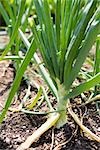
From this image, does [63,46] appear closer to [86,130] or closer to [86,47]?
[86,47]

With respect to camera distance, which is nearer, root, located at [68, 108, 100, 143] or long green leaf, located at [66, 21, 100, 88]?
long green leaf, located at [66, 21, 100, 88]

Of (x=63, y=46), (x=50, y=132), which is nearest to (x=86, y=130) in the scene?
(x=50, y=132)

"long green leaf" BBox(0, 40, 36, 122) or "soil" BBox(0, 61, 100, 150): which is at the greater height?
"long green leaf" BBox(0, 40, 36, 122)

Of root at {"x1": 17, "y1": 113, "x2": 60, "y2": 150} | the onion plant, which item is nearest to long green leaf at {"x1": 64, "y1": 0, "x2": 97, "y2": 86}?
the onion plant

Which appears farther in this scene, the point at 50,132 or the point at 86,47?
the point at 50,132

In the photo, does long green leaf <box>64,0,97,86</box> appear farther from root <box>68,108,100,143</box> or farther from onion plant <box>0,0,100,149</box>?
root <box>68,108,100,143</box>

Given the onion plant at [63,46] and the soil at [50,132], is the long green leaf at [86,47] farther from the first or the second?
the soil at [50,132]

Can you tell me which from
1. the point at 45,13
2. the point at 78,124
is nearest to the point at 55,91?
the point at 78,124

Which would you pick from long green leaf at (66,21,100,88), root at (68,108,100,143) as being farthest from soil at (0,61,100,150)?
long green leaf at (66,21,100,88)

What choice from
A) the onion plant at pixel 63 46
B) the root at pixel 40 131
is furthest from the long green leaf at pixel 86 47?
the root at pixel 40 131
